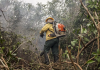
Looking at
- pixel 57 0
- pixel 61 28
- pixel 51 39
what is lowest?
pixel 51 39

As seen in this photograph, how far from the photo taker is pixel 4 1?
27.2 m

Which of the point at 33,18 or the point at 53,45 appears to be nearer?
the point at 53,45

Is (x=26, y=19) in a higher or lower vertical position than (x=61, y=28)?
higher

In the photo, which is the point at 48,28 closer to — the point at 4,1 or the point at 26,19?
the point at 26,19

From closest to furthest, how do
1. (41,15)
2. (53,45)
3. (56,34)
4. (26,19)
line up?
(56,34)
(53,45)
(41,15)
(26,19)

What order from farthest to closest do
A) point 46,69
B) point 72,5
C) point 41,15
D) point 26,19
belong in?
point 26,19 < point 41,15 < point 72,5 < point 46,69

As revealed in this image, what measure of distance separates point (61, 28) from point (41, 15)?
24.1 meters

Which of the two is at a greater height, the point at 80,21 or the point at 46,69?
the point at 80,21

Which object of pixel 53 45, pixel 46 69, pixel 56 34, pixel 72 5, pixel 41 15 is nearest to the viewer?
pixel 46 69

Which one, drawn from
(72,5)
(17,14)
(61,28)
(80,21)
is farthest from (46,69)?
(17,14)

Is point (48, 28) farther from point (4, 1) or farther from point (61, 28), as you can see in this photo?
point (4, 1)

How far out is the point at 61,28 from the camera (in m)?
3.21

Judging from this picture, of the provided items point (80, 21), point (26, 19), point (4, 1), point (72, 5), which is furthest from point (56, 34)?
point (4, 1)

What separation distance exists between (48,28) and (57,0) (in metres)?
11.9
